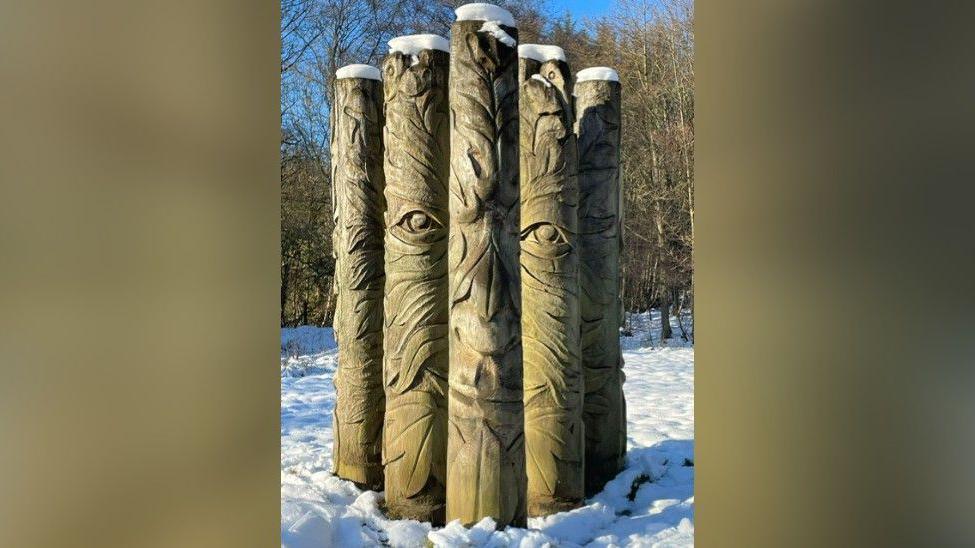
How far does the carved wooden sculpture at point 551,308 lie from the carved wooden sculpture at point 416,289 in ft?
1.73

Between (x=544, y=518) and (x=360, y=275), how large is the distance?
1.94 metres

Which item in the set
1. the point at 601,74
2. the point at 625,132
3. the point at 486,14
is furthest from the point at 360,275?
the point at 625,132

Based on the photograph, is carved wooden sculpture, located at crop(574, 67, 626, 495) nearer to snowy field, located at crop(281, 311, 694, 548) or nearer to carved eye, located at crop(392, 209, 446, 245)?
snowy field, located at crop(281, 311, 694, 548)

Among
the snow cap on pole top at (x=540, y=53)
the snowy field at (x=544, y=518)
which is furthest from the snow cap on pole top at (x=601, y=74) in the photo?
the snowy field at (x=544, y=518)

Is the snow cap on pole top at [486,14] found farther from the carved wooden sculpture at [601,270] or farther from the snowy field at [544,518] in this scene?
the snowy field at [544,518]

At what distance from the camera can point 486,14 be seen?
3496 millimetres

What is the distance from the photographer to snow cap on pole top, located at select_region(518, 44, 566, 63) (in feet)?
14.9

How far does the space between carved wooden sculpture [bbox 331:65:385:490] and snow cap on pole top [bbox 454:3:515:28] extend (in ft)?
4.10

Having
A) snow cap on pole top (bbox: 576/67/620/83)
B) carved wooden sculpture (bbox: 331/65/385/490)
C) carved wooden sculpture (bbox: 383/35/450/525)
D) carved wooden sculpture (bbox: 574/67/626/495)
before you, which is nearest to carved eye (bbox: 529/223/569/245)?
carved wooden sculpture (bbox: 383/35/450/525)

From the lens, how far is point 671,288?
1185 centimetres

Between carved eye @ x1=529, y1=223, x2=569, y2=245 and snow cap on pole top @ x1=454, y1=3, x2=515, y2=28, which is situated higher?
snow cap on pole top @ x1=454, y1=3, x2=515, y2=28
